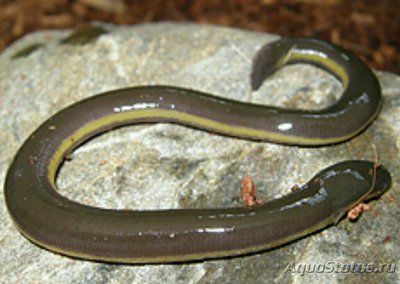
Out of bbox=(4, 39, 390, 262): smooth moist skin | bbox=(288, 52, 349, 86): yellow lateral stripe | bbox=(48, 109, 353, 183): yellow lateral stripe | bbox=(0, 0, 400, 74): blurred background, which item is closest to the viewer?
bbox=(4, 39, 390, 262): smooth moist skin

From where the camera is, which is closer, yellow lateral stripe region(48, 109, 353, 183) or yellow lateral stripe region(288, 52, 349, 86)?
yellow lateral stripe region(48, 109, 353, 183)

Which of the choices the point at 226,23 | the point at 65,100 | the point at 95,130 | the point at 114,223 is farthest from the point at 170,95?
the point at 226,23

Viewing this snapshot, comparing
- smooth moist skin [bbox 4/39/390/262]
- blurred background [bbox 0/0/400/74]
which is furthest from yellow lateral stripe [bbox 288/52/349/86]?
blurred background [bbox 0/0/400/74]

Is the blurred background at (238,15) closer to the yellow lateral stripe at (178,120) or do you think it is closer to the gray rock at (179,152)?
the gray rock at (179,152)

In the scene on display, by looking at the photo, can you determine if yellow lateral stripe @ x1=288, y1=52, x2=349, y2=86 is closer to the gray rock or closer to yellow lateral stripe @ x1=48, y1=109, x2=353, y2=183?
the gray rock

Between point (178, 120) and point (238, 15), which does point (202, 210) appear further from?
point (238, 15)

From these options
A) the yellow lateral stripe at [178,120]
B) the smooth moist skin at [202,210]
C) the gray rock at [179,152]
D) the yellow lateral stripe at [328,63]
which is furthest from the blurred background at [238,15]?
the yellow lateral stripe at [178,120]
